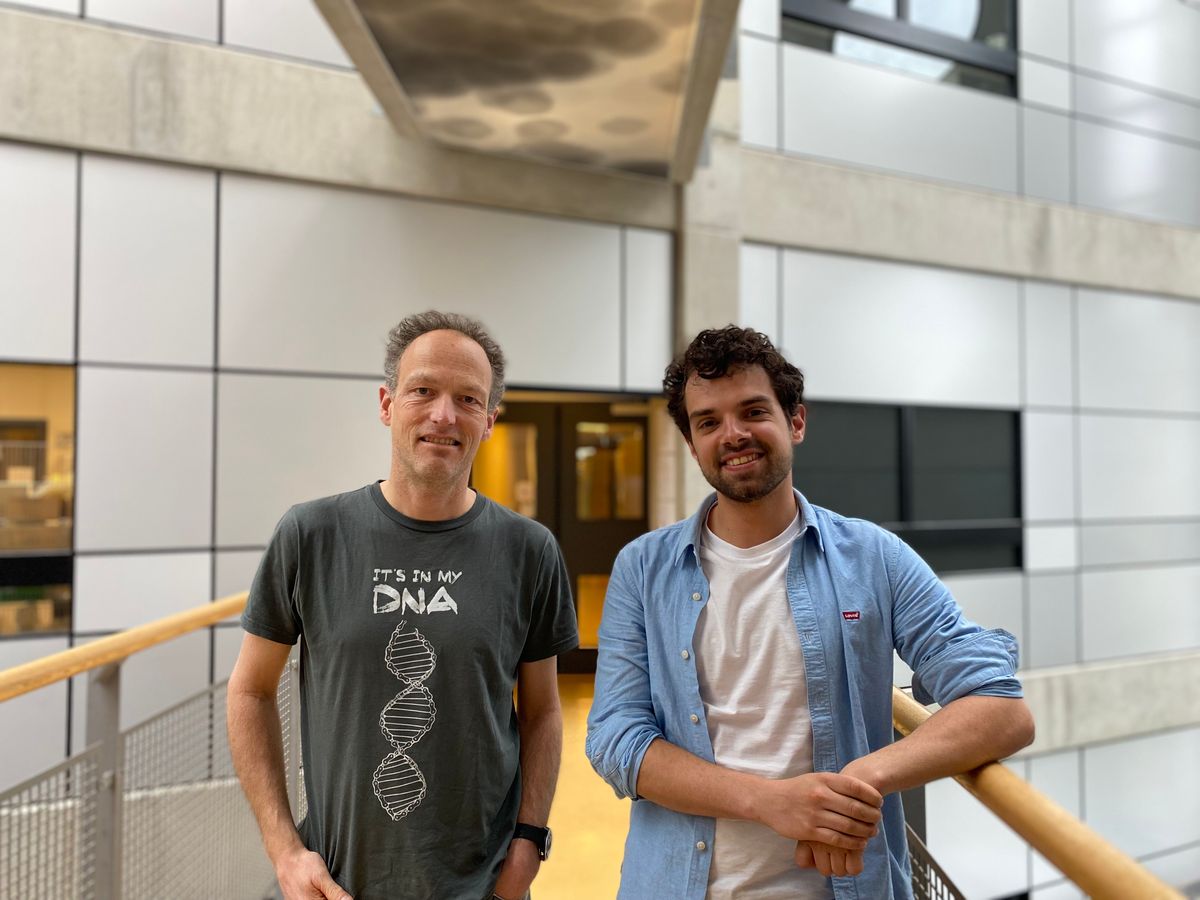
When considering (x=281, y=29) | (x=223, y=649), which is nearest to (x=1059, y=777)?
(x=223, y=649)

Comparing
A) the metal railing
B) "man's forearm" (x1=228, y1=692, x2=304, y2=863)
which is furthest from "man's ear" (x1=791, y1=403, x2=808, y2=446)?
"man's forearm" (x1=228, y1=692, x2=304, y2=863)

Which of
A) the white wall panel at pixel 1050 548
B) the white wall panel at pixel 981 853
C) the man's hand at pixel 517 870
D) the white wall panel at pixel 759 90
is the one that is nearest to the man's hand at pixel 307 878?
the man's hand at pixel 517 870

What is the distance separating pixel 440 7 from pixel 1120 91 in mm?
8092

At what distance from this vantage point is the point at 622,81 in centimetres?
470

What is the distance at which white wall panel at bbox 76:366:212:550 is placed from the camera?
4879 mm

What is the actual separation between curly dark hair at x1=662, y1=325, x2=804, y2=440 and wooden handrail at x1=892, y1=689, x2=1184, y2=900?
0.75 meters

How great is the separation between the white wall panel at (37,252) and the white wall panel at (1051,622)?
8.03m

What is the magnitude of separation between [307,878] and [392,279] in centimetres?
461

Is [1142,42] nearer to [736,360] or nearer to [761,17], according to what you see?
[761,17]

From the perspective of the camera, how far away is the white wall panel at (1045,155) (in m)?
8.36

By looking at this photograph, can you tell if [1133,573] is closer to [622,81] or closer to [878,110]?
[878,110]

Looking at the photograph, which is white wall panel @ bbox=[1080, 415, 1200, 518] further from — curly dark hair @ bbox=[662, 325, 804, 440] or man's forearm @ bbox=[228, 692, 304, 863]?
man's forearm @ bbox=[228, 692, 304, 863]

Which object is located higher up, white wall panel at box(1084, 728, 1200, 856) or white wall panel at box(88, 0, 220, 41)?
white wall panel at box(88, 0, 220, 41)

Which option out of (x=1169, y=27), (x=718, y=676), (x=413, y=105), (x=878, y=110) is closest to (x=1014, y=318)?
(x=878, y=110)
